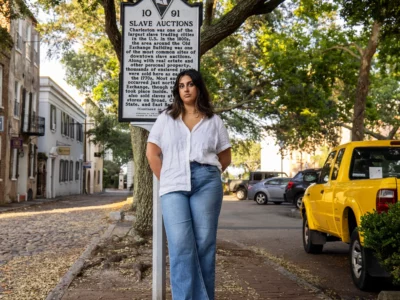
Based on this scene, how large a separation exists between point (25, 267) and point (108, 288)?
251 cm

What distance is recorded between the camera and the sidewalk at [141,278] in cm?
643

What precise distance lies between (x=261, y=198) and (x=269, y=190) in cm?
69

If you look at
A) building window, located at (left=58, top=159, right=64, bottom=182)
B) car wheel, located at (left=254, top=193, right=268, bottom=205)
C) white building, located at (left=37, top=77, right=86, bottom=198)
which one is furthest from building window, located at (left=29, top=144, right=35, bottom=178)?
car wheel, located at (left=254, top=193, right=268, bottom=205)

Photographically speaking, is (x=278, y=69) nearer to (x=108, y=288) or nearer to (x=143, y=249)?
(x=143, y=249)

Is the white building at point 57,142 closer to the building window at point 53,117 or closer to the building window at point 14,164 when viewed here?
the building window at point 53,117

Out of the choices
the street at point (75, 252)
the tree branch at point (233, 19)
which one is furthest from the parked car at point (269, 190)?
the tree branch at point (233, 19)

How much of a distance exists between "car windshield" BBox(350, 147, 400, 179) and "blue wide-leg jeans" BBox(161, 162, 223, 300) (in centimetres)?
458

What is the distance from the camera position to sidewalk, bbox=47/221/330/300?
6430mm

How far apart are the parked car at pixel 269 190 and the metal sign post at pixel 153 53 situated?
27.0 metres

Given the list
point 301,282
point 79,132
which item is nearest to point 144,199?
point 301,282

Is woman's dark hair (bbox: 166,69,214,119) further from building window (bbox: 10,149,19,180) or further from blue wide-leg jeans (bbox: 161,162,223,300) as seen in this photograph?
building window (bbox: 10,149,19,180)

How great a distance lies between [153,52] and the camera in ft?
19.2

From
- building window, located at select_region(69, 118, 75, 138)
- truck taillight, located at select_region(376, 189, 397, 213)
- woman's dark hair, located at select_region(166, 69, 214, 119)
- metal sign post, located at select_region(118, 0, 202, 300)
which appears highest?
building window, located at select_region(69, 118, 75, 138)

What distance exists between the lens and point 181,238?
14.4 feet
